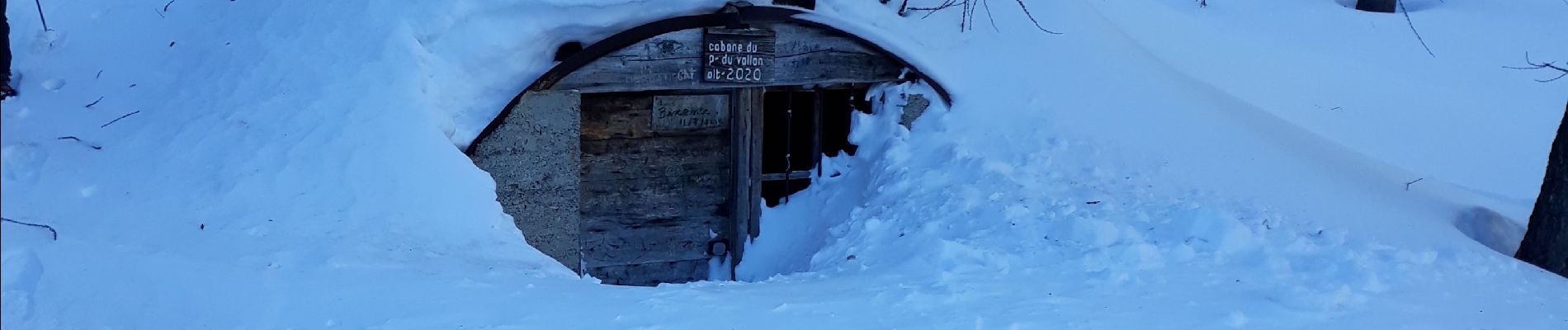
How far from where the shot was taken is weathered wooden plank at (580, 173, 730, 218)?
278 inches

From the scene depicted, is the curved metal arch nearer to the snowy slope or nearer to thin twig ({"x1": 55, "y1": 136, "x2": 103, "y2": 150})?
the snowy slope

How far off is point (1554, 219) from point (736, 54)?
3.98 m

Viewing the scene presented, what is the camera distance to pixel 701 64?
684cm

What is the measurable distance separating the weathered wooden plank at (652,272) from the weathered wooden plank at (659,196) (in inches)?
11.5

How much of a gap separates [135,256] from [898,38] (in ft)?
13.1

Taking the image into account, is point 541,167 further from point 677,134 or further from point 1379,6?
point 1379,6

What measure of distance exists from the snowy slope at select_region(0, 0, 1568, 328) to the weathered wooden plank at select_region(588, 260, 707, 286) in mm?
377

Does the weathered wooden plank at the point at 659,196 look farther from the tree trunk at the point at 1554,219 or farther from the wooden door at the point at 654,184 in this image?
the tree trunk at the point at 1554,219

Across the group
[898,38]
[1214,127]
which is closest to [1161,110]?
[1214,127]

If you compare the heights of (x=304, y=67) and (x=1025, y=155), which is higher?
(x=304, y=67)

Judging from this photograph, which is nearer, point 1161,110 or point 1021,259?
point 1021,259

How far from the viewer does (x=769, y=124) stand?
7.64 m

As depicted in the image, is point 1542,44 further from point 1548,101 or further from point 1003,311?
point 1003,311

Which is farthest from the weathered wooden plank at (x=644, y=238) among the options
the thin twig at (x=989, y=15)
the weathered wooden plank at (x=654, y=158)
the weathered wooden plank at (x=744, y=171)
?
the thin twig at (x=989, y=15)
